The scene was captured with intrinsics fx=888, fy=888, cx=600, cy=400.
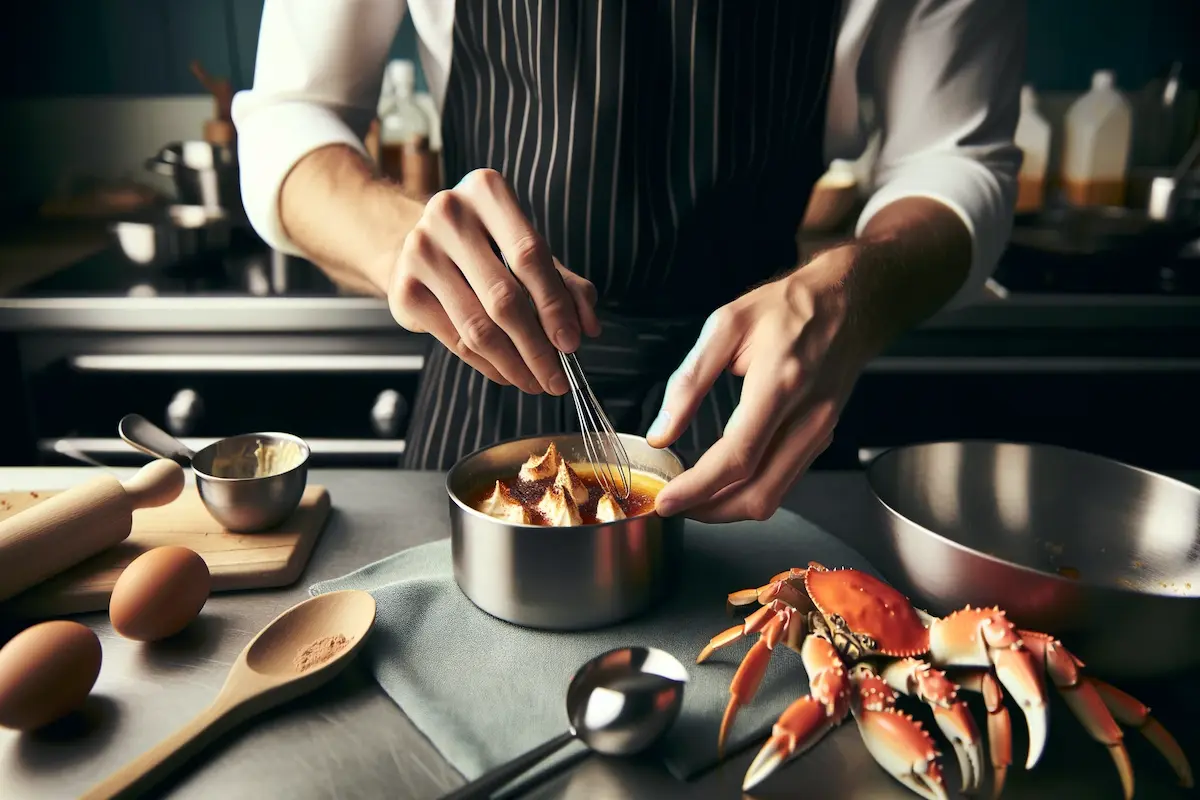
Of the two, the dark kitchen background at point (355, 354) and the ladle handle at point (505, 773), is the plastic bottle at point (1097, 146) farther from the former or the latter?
the ladle handle at point (505, 773)

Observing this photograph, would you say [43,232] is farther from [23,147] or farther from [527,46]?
[527,46]

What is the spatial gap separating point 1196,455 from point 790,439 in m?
1.37

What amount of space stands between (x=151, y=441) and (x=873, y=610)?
2.41 feet

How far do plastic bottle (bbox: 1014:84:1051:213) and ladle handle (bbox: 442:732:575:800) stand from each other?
6.46 ft

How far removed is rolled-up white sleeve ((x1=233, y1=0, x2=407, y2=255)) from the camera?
1102mm

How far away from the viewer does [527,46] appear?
1100 millimetres

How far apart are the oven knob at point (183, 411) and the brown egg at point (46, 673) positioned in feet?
3.59

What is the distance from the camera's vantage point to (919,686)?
21.5 inches

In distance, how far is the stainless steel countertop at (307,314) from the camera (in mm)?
1583

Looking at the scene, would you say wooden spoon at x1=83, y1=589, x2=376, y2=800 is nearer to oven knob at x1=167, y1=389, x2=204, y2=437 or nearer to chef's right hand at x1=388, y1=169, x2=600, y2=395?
chef's right hand at x1=388, y1=169, x2=600, y2=395

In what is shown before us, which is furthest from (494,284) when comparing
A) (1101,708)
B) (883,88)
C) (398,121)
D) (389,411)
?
(398,121)

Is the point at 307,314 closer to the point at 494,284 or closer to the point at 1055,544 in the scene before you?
the point at 494,284

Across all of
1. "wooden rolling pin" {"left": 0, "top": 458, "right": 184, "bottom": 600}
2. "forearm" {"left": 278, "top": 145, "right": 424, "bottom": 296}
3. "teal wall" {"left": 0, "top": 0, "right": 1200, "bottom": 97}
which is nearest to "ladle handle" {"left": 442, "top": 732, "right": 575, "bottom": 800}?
"wooden rolling pin" {"left": 0, "top": 458, "right": 184, "bottom": 600}

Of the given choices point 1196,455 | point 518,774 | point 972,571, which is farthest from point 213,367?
point 1196,455
